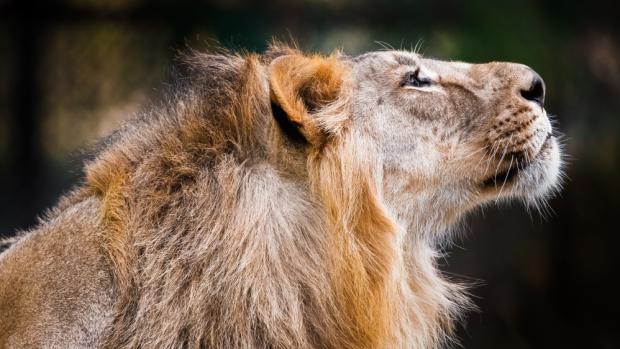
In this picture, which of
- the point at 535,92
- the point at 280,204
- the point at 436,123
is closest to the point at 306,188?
the point at 280,204

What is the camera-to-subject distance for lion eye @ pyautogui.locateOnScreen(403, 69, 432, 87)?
338cm

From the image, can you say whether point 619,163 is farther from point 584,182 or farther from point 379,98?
point 379,98

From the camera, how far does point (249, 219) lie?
2896 mm

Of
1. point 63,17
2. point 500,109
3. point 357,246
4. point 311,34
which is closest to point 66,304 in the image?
point 357,246

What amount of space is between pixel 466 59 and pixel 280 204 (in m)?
3.72

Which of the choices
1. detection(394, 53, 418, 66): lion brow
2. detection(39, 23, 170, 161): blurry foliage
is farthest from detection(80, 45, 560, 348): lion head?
detection(39, 23, 170, 161): blurry foliage

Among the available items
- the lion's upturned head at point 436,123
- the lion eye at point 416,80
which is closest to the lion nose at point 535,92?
the lion's upturned head at point 436,123

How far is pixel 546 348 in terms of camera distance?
21.9 feet

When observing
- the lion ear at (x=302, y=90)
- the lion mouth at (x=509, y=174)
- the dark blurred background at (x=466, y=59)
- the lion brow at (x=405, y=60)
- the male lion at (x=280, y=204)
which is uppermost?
the lion ear at (x=302, y=90)

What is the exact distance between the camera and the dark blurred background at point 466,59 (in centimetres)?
654

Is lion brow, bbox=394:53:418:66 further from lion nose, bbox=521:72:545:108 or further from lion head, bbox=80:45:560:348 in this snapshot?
lion nose, bbox=521:72:545:108

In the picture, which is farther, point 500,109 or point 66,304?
point 500,109

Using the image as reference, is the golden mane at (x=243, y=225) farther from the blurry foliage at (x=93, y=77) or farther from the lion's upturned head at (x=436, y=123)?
the blurry foliage at (x=93, y=77)

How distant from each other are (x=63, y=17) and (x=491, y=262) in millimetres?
3659
